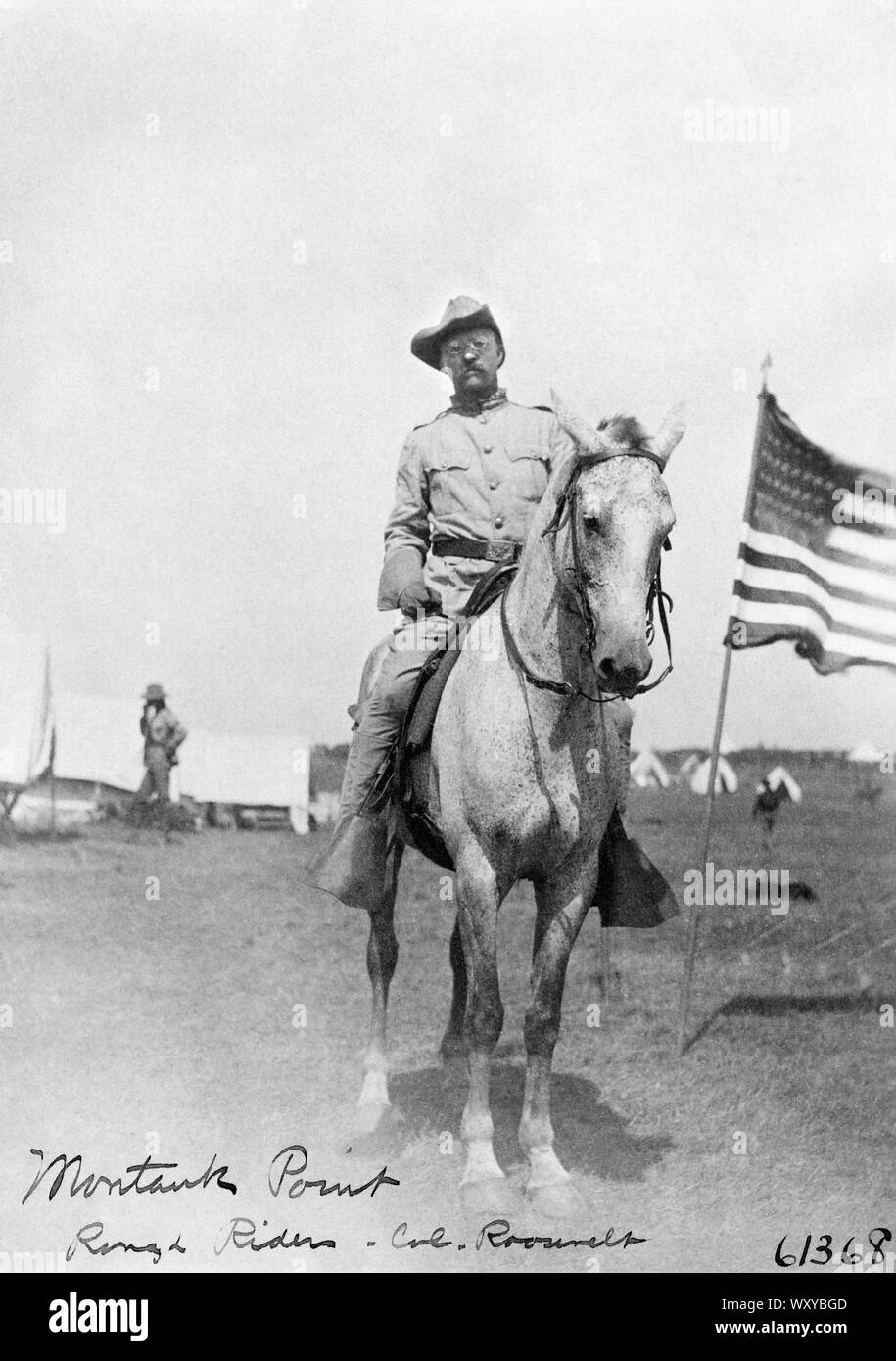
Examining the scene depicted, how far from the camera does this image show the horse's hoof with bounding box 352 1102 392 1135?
6655 mm

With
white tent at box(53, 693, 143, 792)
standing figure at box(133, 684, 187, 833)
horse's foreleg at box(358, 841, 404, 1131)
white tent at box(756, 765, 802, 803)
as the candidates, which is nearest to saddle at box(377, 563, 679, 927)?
horse's foreleg at box(358, 841, 404, 1131)

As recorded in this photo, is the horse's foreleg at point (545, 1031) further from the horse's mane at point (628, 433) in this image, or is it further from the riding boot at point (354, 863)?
the horse's mane at point (628, 433)

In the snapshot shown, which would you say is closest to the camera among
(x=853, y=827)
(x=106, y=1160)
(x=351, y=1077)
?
(x=106, y=1160)

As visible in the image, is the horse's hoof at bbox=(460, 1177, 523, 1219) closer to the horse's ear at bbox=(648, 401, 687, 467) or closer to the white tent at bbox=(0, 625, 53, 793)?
the horse's ear at bbox=(648, 401, 687, 467)

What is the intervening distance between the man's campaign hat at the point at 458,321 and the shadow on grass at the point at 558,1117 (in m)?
3.98

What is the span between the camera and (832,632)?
816 cm

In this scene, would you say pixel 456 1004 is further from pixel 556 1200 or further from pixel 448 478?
pixel 448 478

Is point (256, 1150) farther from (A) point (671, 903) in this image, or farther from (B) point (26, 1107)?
(A) point (671, 903)

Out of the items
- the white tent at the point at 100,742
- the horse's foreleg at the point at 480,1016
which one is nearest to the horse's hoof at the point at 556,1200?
the horse's foreleg at the point at 480,1016

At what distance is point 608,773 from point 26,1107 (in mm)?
3603

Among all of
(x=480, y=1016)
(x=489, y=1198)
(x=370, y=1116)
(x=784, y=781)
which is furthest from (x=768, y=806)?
(x=489, y=1198)

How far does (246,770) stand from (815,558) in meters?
6.80

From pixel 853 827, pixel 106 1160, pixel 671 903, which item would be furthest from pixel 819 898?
pixel 106 1160

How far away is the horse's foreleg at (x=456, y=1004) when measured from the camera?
7164 millimetres
